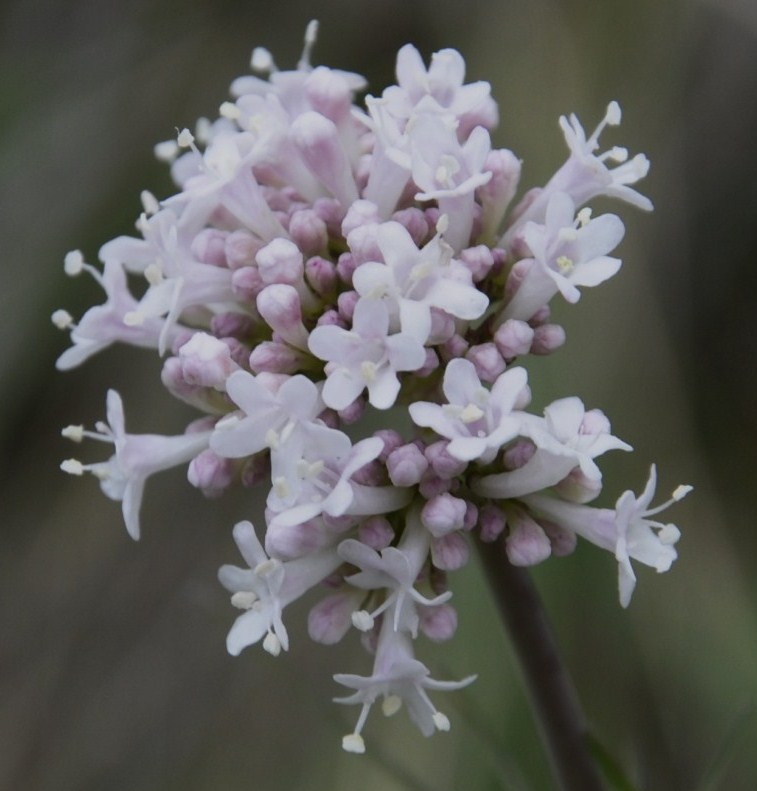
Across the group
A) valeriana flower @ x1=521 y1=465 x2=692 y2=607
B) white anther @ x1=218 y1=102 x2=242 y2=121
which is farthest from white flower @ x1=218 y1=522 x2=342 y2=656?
white anther @ x1=218 y1=102 x2=242 y2=121

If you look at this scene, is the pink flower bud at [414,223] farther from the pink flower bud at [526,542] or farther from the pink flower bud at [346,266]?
the pink flower bud at [526,542]

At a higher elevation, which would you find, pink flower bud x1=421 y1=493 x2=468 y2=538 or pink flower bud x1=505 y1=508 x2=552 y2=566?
pink flower bud x1=421 y1=493 x2=468 y2=538

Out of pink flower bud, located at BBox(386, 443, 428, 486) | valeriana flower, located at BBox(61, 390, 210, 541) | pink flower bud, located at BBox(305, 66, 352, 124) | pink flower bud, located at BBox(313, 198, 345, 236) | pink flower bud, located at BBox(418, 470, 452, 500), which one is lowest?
pink flower bud, located at BBox(418, 470, 452, 500)

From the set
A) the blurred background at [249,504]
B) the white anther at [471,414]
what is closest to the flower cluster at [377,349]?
the white anther at [471,414]

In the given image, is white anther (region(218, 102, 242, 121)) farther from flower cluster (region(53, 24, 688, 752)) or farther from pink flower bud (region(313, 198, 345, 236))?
pink flower bud (region(313, 198, 345, 236))

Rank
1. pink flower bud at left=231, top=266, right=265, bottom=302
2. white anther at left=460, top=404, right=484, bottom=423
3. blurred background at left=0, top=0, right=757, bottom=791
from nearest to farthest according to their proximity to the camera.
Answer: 1. white anther at left=460, top=404, right=484, bottom=423
2. pink flower bud at left=231, top=266, right=265, bottom=302
3. blurred background at left=0, top=0, right=757, bottom=791

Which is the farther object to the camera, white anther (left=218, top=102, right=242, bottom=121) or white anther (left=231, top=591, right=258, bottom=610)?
white anther (left=218, top=102, right=242, bottom=121)
